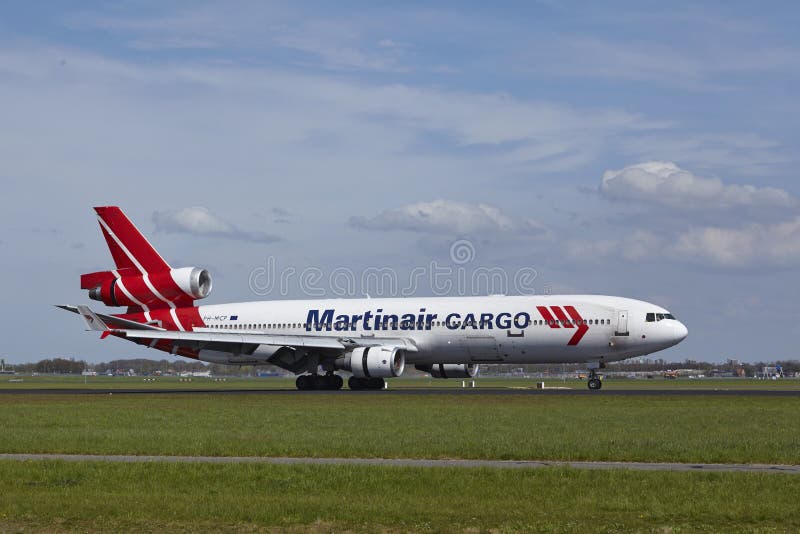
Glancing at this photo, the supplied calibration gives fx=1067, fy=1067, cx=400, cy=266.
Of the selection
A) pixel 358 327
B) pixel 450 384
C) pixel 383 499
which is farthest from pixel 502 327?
pixel 383 499

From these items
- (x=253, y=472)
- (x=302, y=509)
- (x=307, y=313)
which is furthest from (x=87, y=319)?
(x=302, y=509)

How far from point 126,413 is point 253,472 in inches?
755

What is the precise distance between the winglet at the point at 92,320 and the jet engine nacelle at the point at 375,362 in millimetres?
13269

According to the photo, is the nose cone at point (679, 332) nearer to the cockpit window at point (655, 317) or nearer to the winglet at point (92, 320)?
the cockpit window at point (655, 317)

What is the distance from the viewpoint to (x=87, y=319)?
56125 millimetres

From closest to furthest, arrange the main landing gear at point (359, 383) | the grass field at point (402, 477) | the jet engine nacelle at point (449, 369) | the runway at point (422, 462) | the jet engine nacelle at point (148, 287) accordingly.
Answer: the grass field at point (402, 477)
the runway at point (422, 462)
the main landing gear at point (359, 383)
the jet engine nacelle at point (449, 369)
the jet engine nacelle at point (148, 287)

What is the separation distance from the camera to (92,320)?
184 ft

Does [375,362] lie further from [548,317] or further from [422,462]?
[422,462]

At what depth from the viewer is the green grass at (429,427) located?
24109 mm

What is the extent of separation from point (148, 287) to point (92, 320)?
8107 mm

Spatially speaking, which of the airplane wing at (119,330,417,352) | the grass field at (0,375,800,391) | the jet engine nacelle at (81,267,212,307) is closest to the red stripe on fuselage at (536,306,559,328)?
the grass field at (0,375,800,391)

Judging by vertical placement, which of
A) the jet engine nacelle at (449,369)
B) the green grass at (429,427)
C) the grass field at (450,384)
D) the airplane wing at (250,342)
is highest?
the airplane wing at (250,342)

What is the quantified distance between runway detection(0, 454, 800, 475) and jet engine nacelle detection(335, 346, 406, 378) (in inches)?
1254

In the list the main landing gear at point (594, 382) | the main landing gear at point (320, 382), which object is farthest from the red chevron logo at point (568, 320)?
the main landing gear at point (320, 382)
